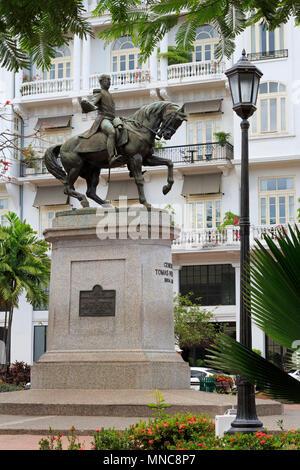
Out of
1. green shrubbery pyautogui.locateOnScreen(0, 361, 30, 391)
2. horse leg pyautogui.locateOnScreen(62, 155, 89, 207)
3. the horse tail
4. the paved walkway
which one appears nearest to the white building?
green shrubbery pyautogui.locateOnScreen(0, 361, 30, 391)

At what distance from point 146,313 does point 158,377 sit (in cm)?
120

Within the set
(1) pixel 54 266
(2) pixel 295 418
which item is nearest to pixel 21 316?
(1) pixel 54 266

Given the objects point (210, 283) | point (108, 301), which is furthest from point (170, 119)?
point (210, 283)

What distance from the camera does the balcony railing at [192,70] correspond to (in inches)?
1495

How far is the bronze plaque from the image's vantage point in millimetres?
13367

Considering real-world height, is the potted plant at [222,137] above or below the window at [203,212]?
above

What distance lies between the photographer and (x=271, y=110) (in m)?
36.0

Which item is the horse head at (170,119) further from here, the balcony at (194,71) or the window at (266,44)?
the balcony at (194,71)

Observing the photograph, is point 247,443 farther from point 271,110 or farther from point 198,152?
point 198,152

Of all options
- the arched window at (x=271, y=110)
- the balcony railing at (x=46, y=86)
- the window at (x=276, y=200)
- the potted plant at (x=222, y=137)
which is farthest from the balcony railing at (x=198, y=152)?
the balcony railing at (x=46, y=86)

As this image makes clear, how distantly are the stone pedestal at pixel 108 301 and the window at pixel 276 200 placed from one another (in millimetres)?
22831

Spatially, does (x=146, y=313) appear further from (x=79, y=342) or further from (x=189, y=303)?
(x=189, y=303)

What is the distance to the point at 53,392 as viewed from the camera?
501 inches

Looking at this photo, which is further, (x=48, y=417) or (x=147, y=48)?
(x=48, y=417)
